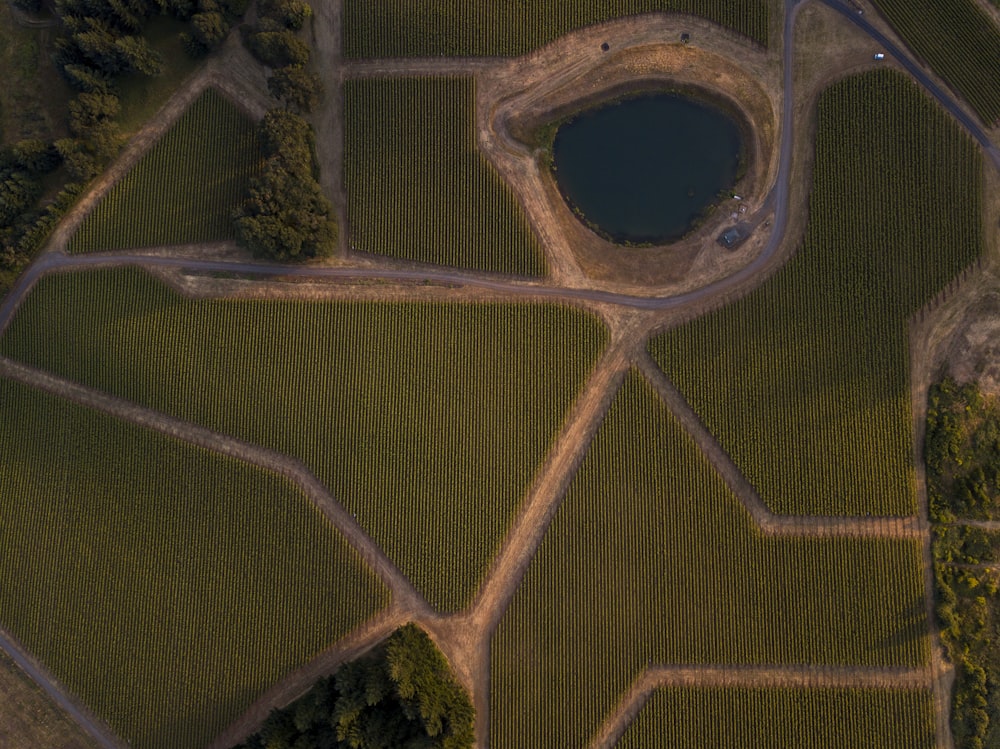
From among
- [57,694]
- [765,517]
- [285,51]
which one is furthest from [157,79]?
[765,517]

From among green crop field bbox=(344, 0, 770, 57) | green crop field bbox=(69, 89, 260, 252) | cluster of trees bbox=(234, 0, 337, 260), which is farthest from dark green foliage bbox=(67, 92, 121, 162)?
green crop field bbox=(344, 0, 770, 57)

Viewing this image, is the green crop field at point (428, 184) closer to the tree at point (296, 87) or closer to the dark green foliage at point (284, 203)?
the tree at point (296, 87)

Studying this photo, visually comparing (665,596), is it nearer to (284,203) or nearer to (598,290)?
(598,290)

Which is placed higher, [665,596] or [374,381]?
[374,381]

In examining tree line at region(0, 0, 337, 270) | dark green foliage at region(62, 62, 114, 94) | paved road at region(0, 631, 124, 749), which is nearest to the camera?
tree line at region(0, 0, 337, 270)

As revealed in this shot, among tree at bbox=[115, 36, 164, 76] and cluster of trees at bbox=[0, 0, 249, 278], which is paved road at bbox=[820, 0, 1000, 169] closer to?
cluster of trees at bbox=[0, 0, 249, 278]
